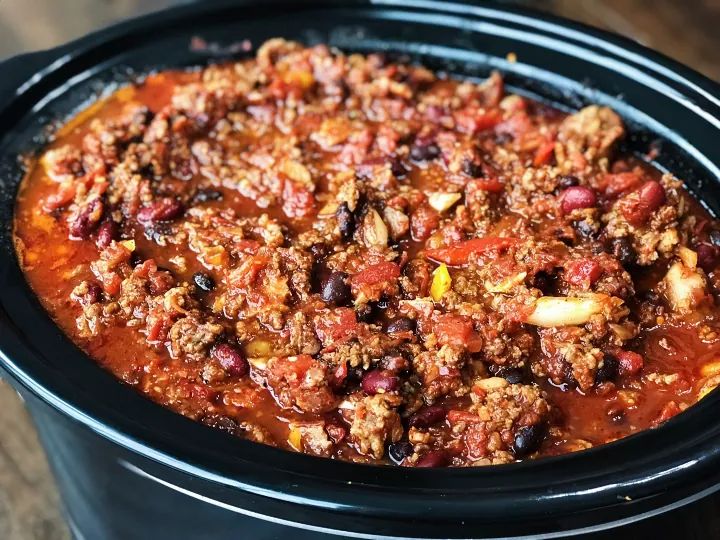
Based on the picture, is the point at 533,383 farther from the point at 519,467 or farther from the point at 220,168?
the point at 220,168

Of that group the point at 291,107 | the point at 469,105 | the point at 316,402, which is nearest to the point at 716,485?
the point at 316,402

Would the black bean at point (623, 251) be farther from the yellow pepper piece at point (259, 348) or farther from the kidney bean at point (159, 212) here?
the kidney bean at point (159, 212)

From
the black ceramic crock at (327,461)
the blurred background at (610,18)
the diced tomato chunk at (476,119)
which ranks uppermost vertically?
the blurred background at (610,18)

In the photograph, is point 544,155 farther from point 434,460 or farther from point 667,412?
point 434,460

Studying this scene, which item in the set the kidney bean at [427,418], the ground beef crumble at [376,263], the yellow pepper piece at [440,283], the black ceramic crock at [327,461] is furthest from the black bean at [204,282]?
the kidney bean at [427,418]

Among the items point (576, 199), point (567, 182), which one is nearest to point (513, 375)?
point (576, 199)

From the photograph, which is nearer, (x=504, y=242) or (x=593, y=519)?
(x=593, y=519)

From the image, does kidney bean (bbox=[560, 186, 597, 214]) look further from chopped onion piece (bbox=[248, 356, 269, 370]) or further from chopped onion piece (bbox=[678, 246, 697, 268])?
chopped onion piece (bbox=[248, 356, 269, 370])
